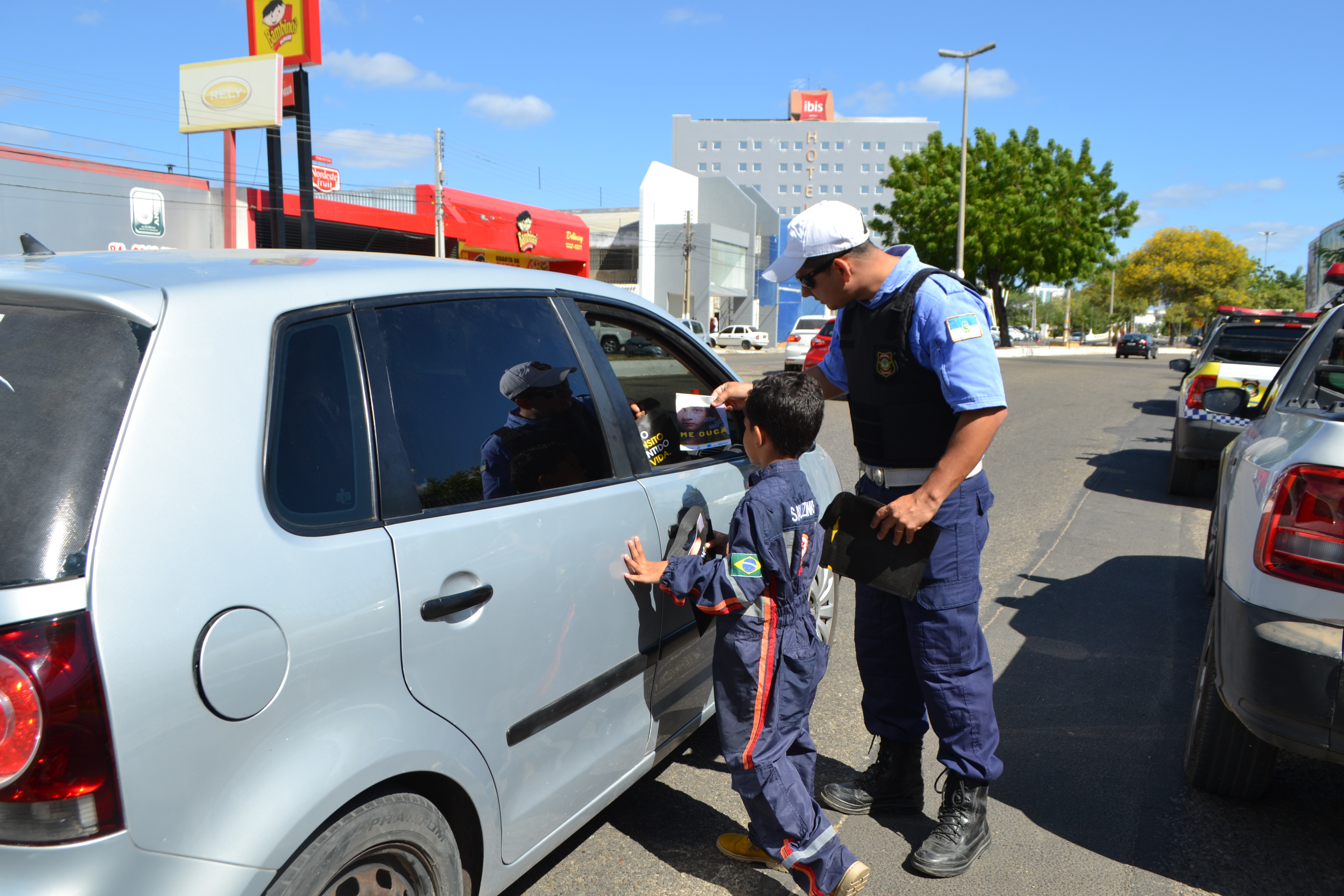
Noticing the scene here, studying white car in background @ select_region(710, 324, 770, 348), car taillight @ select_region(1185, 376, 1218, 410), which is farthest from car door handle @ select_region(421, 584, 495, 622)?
white car in background @ select_region(710, 324, 770, 348)

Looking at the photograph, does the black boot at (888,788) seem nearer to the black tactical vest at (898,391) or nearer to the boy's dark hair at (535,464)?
the black tactical vest at (898,391)

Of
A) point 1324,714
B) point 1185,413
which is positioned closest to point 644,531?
point 1324,714

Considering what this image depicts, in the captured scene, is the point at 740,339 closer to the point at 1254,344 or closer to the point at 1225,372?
the point at 1254,344

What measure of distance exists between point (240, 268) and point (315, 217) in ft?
103

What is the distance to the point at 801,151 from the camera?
366 ft

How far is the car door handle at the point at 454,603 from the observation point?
1.79 meters

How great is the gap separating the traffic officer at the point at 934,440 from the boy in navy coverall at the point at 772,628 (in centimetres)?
33

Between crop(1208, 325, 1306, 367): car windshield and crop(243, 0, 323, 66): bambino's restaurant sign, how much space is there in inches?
1177

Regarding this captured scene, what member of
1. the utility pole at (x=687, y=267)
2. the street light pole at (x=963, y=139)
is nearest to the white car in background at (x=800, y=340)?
the street light pole at (x=963, y=139)

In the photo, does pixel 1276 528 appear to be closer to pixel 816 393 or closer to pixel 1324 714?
pixel 1324 714

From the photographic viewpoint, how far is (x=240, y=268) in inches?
73.3

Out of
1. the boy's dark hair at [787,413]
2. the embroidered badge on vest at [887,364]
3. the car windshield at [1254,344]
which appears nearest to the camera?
the boy's dark hair at [787,413]

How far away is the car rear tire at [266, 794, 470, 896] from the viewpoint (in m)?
1.57

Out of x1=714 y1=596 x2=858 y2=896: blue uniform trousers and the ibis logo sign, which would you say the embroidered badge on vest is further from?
the ibis logo sign
